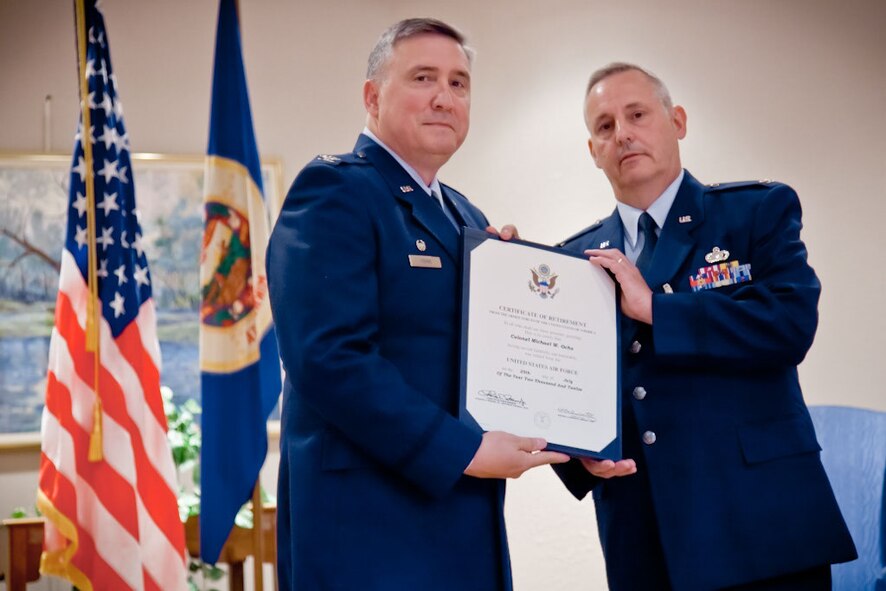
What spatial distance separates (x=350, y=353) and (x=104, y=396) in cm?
179

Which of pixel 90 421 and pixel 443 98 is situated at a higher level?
pixel 443 98

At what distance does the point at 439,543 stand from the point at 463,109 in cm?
87

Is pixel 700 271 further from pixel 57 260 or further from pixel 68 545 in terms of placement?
pixel 57 260

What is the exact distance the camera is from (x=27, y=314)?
3.91m

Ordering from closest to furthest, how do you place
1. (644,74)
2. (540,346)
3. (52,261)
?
(540,346), (644,74), (52,261)

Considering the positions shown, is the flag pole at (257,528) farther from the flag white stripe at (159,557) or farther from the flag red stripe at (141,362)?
the flag red stripe at (141,362)

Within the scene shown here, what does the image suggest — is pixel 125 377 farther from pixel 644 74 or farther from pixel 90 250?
pixel 644 74

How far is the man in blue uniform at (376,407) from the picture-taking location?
4.96 ft

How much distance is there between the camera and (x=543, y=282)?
185cm

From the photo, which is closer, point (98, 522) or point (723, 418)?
point (723, 418)

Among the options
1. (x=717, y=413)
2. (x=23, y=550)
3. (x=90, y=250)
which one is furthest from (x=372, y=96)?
(x=23, y=550)

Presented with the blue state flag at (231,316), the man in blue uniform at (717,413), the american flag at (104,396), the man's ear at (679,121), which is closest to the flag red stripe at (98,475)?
the american flag at (104,396)

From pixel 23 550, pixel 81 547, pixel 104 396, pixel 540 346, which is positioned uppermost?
pixel 540 346

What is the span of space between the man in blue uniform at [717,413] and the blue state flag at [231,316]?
1.27 meters
